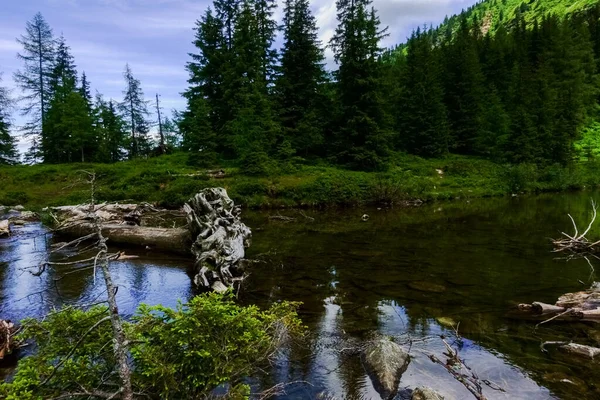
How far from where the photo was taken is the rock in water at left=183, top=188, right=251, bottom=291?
401 inches

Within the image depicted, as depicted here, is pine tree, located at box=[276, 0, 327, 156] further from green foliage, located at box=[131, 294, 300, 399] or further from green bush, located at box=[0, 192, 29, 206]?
green foliage, located at box=[131, 294, 300, 399]

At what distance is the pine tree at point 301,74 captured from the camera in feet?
139

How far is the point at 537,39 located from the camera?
64500 millimetres

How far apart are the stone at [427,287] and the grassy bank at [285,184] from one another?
2018cm

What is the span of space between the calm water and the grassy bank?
10.6m

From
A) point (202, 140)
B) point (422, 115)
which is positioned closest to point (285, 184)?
point (202, 140)

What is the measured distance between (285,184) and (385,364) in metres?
26.7

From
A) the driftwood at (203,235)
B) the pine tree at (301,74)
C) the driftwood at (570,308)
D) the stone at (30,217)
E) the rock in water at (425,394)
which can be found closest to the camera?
the rock in water at (425,394)

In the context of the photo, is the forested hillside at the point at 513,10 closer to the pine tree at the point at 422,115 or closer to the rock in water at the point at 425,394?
the pine tree at the point at 422,115

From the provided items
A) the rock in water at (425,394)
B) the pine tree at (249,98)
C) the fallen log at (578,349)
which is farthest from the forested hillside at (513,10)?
the rock in water at (425,394)

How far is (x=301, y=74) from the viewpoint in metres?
42.7

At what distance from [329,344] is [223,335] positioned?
351cm

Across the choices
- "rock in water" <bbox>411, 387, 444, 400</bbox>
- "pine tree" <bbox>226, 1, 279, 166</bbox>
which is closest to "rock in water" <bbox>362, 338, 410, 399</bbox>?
"rock in water" <bbox>411, 387, 444, 400</bbox>

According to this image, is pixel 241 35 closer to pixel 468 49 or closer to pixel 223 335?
pixel 468 49
